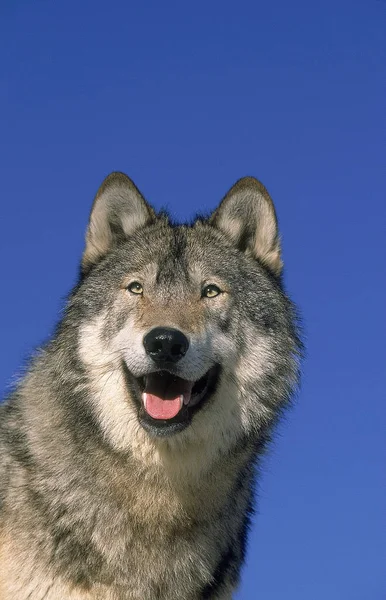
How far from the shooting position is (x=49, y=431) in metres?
6.46

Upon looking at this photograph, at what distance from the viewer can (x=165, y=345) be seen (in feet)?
19.3

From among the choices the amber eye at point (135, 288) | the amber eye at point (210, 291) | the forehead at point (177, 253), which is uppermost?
the forehead at point (177, 253)

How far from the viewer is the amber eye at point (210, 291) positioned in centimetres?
657

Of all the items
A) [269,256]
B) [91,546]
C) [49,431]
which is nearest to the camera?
[91,546]

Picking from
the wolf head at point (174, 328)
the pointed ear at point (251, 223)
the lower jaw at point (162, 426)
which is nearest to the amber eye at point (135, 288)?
the wolf head at point (174, 328)

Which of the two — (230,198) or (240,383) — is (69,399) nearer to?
(240,383)

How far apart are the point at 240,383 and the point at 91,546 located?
5.08ft

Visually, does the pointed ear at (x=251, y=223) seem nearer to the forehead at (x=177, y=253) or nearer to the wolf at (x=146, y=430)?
the forehead at (x=177, y=253)

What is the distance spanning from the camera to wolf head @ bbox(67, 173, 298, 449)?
6.12 meters

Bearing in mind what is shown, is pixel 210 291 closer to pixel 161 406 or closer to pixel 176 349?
pixel 176 349

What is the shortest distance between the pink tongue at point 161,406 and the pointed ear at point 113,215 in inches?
57.4

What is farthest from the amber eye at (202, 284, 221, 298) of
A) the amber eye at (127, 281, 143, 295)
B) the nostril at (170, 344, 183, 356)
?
the nostril at (170, 344, 183, 356)

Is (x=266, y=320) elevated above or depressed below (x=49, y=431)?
above

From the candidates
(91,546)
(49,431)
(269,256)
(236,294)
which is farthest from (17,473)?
(269,256)
